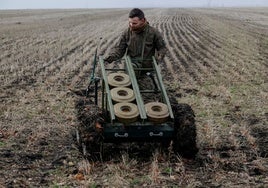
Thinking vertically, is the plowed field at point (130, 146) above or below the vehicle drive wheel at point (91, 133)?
below

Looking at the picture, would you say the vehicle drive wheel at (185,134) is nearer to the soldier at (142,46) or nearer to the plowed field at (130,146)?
the plowed field at (130,146)

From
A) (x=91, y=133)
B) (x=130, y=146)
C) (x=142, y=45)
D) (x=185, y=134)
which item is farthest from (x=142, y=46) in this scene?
(x=91, y=133)

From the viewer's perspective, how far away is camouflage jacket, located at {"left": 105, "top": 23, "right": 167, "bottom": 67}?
7821 mm

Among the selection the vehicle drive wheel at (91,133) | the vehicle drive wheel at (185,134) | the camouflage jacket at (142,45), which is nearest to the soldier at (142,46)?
the camouflage jacket at (142,45)

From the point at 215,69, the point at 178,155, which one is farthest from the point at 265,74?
the point at 178,155

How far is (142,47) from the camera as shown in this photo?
7.84 m

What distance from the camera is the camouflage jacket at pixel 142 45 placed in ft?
25.7

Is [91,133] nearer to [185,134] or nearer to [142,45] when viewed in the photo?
[185,134]

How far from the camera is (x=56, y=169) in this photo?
6.63 metres

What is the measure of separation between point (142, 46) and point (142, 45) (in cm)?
2

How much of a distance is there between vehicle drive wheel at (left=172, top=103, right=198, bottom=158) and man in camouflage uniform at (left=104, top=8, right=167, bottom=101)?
934mm

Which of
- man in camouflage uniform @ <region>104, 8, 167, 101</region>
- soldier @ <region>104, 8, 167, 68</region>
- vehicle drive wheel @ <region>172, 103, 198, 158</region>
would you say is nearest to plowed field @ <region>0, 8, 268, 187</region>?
vehicle drive wheel @ <region>172, 103, 198, 158</region>

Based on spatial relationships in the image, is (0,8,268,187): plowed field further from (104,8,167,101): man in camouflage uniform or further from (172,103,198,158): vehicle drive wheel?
(104,8,167,101): man in camouflage uniform

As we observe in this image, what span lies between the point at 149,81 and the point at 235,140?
5.52ft
